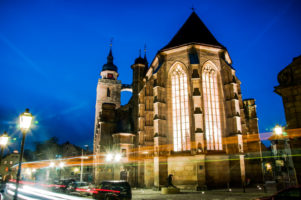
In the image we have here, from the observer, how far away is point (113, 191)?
458 inches

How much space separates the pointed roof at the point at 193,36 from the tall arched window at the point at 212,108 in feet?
10.7

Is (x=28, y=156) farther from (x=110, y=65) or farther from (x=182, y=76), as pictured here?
(x=182, y=76)

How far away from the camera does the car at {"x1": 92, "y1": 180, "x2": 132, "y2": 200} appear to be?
1154cm

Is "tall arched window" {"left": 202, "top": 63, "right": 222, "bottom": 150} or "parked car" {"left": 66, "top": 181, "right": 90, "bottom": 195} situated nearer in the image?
"parked car" {"left": 66, "top": 181, "right": 90, "bottom": 195}

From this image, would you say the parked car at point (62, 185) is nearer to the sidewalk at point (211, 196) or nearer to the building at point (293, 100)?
the sidewalk at point (211, 196)

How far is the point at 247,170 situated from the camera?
22.2 meters

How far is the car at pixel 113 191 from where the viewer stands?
11.5 meters

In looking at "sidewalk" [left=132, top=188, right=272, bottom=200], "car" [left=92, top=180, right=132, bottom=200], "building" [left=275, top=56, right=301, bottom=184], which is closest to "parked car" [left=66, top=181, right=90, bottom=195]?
"sidewalk" [left=132, top=188, right=272, bottom=200]

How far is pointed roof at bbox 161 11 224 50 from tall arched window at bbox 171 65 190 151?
127 inches

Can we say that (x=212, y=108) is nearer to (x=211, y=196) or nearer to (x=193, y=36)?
(x=193, y=36)

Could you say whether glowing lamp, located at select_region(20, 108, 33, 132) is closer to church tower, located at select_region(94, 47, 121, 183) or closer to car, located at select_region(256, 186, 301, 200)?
car, located at select_region(256, 186, 301, 200)

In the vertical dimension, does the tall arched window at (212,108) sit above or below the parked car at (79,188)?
above

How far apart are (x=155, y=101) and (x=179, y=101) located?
8.68ft

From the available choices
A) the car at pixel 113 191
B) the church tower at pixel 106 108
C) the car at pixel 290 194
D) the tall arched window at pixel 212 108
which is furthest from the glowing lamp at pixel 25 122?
the church tower at pixel 106 108
